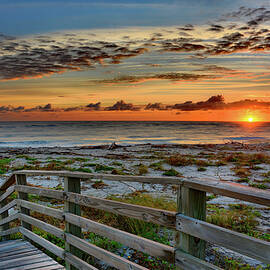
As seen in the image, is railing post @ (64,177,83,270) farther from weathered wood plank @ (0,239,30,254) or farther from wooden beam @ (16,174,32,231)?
wooden beam @ (16,174,32,231)

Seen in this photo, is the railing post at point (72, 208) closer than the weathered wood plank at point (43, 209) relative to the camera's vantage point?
Yes

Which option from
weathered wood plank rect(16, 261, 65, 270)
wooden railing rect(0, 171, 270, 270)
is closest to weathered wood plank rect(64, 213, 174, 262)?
wooden railing rect(0, 171, 270, 270)

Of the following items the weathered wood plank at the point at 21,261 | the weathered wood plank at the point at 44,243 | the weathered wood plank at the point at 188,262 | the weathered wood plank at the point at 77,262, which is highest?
the weathered wood plank at the point at 188,262

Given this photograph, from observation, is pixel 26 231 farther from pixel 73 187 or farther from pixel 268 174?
pixel 268 174

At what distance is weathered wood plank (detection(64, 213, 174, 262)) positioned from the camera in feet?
8.89

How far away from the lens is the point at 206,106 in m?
97.4

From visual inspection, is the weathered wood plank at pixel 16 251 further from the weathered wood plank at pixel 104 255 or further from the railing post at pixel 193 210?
the railing post at pixel 193 210

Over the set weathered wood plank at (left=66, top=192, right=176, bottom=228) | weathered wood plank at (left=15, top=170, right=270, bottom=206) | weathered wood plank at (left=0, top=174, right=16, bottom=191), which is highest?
weathered wood plank at (left=15, top=170, right=270, bottom=206)

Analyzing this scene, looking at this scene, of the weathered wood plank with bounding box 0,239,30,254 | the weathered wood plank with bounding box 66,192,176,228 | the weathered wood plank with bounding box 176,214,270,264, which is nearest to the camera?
the weathered wood plank with bounding box 176,214,270,264

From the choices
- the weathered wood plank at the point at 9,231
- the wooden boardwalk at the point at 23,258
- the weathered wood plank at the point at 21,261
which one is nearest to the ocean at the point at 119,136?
the weathered wood plank at the point at 9,231

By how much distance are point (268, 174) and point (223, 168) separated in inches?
115

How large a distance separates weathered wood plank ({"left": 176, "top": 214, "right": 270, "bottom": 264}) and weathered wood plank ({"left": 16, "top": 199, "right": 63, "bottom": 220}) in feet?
8.13

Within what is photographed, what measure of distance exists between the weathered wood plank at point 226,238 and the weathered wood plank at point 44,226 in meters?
2.54

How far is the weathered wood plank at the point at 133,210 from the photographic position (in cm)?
268
